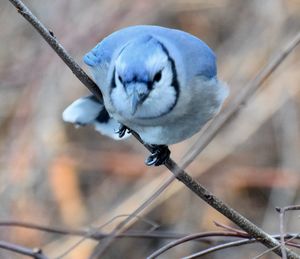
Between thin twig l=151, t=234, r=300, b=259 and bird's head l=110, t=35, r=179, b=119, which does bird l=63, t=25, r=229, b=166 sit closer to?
Answer: bird's head l=110, t=35, r=179, b=119

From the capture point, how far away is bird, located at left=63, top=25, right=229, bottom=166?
5.64ft

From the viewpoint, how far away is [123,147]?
3.94 metres

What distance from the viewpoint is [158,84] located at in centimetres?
177

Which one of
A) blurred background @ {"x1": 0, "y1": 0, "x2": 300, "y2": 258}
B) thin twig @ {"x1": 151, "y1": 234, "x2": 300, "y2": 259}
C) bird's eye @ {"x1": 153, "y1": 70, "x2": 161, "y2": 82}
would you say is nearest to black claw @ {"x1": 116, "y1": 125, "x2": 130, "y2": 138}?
bird's eye @ {"x1": 153, "y1": 70, "x2": 161, "y2": 82}

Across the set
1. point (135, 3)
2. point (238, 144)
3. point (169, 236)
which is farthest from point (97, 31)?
point (169, 236)

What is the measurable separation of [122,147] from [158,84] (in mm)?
2189

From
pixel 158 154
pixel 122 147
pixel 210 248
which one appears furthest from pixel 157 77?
pixel 122 147

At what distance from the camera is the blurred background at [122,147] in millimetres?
3586

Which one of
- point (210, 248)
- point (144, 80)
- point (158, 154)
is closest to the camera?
point (210, 248)

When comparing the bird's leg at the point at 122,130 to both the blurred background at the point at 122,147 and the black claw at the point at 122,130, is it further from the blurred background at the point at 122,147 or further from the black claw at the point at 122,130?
the blurred background at the point at 122,147

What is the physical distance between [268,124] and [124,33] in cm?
213

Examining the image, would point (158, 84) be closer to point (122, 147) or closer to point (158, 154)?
point (158, 154)

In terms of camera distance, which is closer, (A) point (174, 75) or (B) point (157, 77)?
(B) point (157, 77)

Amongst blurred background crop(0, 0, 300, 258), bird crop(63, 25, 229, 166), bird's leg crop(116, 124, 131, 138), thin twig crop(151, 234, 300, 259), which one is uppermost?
blurred background crop(0, 0, 300, 258)
